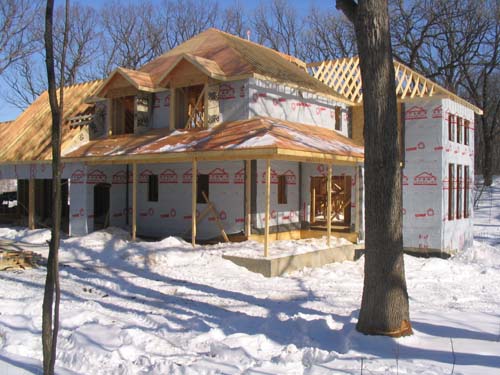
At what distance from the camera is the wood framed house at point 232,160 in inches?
615

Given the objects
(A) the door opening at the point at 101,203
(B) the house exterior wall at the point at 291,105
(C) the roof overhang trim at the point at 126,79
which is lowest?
(A) the door opening at the point at 101,203

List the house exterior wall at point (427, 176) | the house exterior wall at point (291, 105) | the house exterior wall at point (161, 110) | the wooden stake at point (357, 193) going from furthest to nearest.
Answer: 1. the house exterior wall at point (161, 110)
2. the house exterior wall at point (427, 176)
3. the wooden stake at point (357, 193)
4. the house exterior wall at point (291, 105)

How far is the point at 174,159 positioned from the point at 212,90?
9.79 ft

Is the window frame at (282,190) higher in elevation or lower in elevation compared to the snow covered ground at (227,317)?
higher

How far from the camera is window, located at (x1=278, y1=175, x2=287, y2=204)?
671 inches

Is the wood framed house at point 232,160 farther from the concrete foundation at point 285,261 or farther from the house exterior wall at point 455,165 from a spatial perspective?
the concrete foundation at point 285,261

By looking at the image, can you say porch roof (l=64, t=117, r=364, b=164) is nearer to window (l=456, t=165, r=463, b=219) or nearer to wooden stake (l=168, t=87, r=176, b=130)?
wooden stake (l=168, t=87, r=176, b=130)

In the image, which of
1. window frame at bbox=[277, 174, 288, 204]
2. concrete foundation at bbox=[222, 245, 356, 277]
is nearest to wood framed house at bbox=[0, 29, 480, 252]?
window frame at bbox=[277, 174, 288, 204]

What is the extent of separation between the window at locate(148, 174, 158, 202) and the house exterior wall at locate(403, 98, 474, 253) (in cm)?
879

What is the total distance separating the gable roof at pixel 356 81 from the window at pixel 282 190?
16.5 feet

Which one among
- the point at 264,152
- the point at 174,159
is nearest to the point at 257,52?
the point at 174,159

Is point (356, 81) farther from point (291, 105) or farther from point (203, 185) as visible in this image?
point (203, 185)

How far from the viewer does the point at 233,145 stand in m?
13.0

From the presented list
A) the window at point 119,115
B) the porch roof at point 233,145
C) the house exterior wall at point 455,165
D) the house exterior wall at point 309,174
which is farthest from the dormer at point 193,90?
the house exterior wall at point 455,165
